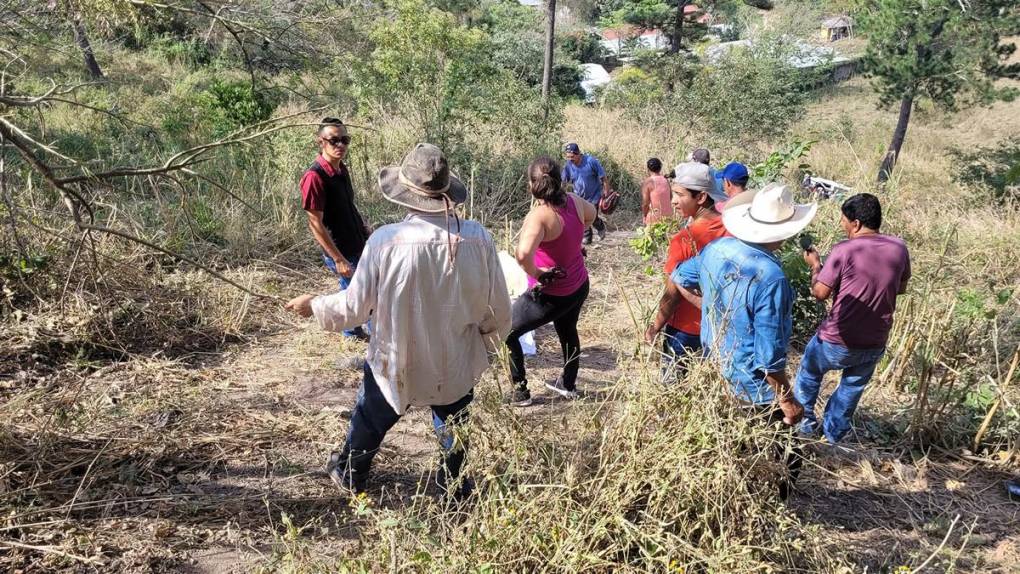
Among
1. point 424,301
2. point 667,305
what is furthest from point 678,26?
point 424,301

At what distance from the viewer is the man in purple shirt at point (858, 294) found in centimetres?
309

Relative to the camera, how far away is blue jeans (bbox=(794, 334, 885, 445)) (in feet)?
10.5

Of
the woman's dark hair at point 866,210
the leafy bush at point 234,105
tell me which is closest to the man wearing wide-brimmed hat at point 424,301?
the woman's dark hair at point 866,210

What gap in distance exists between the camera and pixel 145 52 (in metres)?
20.2

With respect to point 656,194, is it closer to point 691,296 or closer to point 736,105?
point 691,296

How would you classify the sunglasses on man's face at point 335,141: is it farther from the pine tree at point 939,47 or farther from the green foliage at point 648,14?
the green foliage at point 648,14

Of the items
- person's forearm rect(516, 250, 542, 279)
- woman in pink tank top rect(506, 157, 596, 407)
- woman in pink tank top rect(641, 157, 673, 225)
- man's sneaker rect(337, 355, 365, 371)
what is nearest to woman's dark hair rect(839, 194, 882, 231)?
woman in pink tank top rect(506, 157, 596, 407)

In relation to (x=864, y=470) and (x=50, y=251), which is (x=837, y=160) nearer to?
(x=864, y=470)

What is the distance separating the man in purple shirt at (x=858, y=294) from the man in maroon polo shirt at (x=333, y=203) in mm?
2774

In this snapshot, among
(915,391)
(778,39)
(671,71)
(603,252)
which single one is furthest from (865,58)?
(915,391)

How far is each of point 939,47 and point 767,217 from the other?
17.9 meters

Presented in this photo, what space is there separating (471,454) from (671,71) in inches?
847

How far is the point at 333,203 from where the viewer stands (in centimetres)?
387

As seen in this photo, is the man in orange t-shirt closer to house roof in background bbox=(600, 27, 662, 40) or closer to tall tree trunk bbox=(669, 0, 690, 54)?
tall tree trunk bbox=(669, 0, 690, 54)
